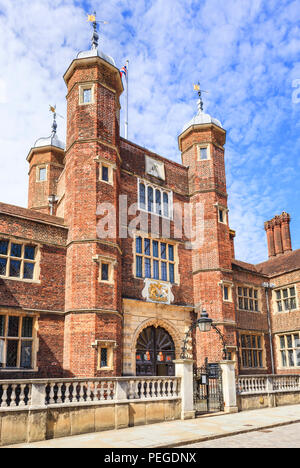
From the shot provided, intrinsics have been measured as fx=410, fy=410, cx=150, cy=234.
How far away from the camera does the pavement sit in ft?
29.3

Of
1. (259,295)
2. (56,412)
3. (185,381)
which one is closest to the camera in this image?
(56,412)

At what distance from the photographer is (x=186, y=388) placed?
42.2 ft

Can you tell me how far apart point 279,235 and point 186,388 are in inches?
864

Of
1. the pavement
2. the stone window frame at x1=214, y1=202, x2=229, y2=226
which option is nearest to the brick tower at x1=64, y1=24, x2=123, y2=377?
the pavement

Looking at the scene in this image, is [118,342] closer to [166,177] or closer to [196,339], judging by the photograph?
[196,339]

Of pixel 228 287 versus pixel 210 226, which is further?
pixel 210 226

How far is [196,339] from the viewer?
64.3 ft

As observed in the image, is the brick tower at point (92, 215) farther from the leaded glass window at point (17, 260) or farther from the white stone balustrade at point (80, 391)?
the white stone balustrade at point (80, 391)

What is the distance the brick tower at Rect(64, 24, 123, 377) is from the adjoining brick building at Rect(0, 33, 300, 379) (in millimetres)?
47

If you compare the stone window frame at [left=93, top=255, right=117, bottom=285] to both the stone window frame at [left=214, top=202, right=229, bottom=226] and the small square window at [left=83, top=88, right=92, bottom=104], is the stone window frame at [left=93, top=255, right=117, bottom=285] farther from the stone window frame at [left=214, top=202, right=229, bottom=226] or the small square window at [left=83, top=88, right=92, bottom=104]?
the stone window frame at [left=214, top=202, right=229, bottom=226]

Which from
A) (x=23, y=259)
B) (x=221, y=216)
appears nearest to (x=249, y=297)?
(x=221, y=216)
